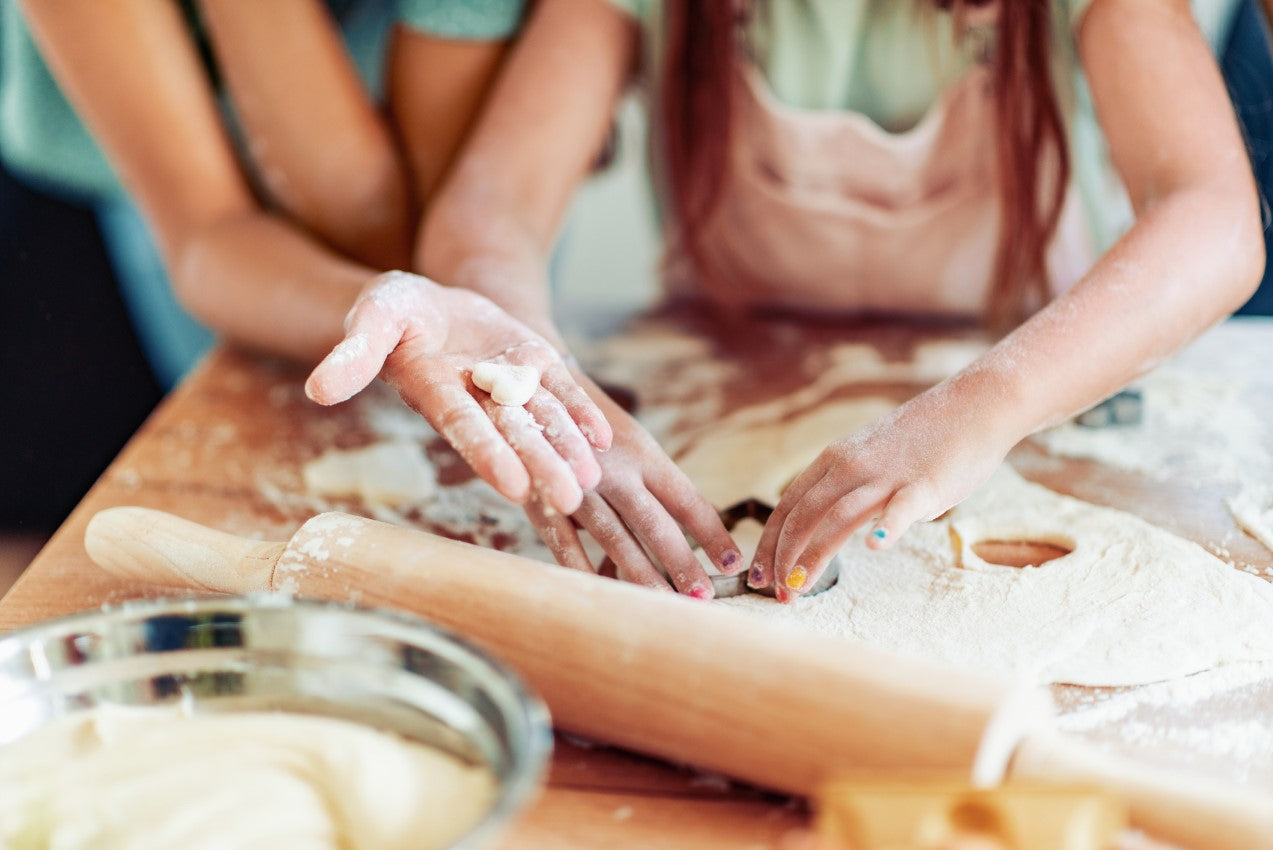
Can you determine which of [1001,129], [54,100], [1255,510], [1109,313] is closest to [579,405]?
[1109,313]

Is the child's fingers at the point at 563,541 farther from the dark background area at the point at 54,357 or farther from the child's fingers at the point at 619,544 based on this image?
the dark background area at the point at 54,357

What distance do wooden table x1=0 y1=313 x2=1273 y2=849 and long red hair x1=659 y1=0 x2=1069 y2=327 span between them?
0.10 m

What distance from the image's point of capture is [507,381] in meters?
0.75

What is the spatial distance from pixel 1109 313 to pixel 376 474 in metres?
0.58

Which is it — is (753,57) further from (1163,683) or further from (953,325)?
(1163,683)

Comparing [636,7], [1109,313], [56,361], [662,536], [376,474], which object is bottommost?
[56,361]

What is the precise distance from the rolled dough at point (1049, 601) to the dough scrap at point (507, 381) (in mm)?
187

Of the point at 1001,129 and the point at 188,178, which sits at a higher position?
the point at 1001,129

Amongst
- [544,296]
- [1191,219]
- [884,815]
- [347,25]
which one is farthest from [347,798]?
[347,25]

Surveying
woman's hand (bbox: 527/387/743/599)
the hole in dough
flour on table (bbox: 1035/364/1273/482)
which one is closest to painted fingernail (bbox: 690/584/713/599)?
woman's hand (bbox: 527/387/743/599)

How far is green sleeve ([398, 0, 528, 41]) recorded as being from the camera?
1197 mm

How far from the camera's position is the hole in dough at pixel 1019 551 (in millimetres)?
793

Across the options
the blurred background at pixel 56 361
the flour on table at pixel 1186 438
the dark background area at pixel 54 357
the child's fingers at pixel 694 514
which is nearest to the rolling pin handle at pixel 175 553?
the child's fingers at pixel 694 514

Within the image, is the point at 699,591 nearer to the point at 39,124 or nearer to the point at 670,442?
the point at 670,442
